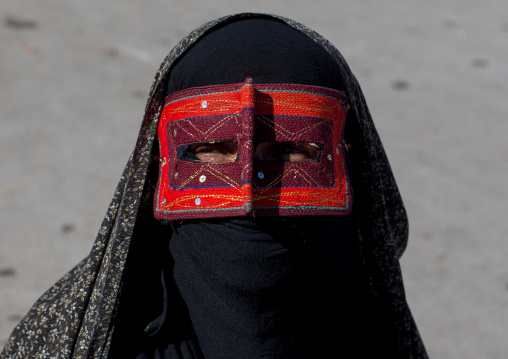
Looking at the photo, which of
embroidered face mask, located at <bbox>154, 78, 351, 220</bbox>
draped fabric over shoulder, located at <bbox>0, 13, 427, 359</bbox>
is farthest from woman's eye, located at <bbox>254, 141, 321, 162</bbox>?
draped fabric over shoulder, located at <bbox>0, 13, 427, 359</bbox>

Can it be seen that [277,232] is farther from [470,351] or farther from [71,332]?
[470,351]

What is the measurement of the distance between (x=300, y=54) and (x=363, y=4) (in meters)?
8.75

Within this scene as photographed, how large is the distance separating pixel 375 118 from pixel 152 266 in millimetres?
5746

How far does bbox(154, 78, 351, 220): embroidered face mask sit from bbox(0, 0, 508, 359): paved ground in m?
3.15

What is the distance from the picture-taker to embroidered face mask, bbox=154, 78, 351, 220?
5.97 ft

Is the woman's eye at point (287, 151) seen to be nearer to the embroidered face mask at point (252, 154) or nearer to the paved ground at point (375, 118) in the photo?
the embroidered face mask at point (252, 154)

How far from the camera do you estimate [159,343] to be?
1987 millimetres

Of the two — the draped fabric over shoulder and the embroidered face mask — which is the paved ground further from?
the embroidered face mask

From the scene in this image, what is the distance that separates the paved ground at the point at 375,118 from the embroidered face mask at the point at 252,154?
3147mm

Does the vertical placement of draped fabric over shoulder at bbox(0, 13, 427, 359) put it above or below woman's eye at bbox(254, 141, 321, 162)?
below

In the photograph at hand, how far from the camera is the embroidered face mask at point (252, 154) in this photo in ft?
5.97

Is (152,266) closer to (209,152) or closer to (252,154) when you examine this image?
(209,152)

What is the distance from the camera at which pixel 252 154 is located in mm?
1803

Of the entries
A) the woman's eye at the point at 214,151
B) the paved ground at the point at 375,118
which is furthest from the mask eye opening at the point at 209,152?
the paved ground at the point at 375,118
